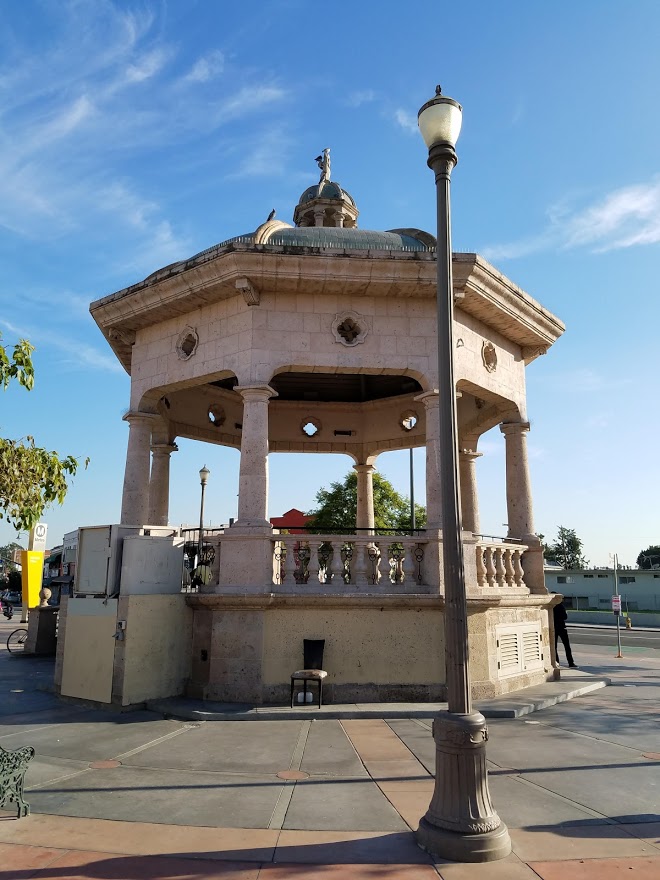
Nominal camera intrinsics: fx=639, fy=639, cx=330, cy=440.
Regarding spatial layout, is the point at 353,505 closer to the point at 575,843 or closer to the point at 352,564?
the point at 352,564

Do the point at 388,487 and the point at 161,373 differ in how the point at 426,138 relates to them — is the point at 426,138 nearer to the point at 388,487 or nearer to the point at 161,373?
the point at 161,373

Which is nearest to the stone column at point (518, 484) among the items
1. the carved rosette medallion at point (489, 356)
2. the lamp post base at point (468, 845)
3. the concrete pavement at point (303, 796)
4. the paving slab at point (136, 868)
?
the carved rosette medallion at point (489, 356)

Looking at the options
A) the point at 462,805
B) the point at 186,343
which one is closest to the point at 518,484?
the point at 186,343

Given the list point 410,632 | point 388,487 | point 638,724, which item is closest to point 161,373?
point 410,632

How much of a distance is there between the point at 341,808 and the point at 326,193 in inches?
572

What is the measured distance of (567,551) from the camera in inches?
4786

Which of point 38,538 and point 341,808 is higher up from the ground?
point 38,538

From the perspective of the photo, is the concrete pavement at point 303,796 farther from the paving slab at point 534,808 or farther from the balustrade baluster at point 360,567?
the balustrade baluster at point 360,567

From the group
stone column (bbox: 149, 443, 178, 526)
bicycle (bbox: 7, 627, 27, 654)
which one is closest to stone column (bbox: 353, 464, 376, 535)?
stone column (bbox: 149, 443, 178, 526)

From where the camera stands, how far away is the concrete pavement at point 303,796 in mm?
4707

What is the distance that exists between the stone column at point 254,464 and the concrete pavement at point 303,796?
340 centimetres

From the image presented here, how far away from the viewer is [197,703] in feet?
34.1

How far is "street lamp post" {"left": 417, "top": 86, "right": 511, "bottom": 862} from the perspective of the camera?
4.84 metres

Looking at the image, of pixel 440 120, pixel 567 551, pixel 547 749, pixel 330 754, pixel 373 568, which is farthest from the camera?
pixel 567 551
